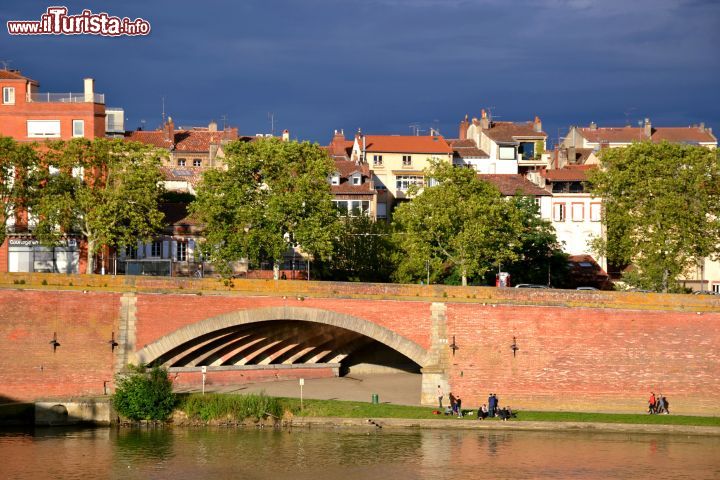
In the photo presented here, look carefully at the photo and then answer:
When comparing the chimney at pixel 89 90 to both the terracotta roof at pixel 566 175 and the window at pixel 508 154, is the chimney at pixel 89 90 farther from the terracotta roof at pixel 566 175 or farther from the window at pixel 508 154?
the window at pixel 508 154

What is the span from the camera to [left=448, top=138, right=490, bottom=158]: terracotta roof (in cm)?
12350

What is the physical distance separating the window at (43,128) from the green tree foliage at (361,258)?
20.7m

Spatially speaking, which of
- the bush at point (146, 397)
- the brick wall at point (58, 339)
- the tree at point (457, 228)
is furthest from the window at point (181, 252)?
the bush at point (146, 397)

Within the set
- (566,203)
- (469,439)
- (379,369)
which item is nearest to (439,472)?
(469,439)

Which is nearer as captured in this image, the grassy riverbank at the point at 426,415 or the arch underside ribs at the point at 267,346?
the grassy riverbank at the point at 426,415

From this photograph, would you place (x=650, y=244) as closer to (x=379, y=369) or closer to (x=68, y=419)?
(x=379, y=369)

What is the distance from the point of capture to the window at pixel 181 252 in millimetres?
91188

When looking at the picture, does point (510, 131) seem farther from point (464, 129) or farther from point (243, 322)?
point (243, 322)

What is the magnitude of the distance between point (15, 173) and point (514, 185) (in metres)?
42.4

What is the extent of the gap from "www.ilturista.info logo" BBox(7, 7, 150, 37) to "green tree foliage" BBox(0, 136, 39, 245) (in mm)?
14317

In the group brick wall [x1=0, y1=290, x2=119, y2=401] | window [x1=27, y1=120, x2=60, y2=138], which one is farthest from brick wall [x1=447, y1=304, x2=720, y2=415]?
window [x1=27, y1=120, x2=60, y2=138]

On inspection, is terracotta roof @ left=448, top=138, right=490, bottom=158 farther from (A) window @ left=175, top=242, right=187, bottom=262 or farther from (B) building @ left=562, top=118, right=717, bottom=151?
(A) window @ left=175, top=242, right=187, bottom=262

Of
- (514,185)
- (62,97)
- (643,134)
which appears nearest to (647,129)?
(643,134)

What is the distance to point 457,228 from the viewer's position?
8244 cm
